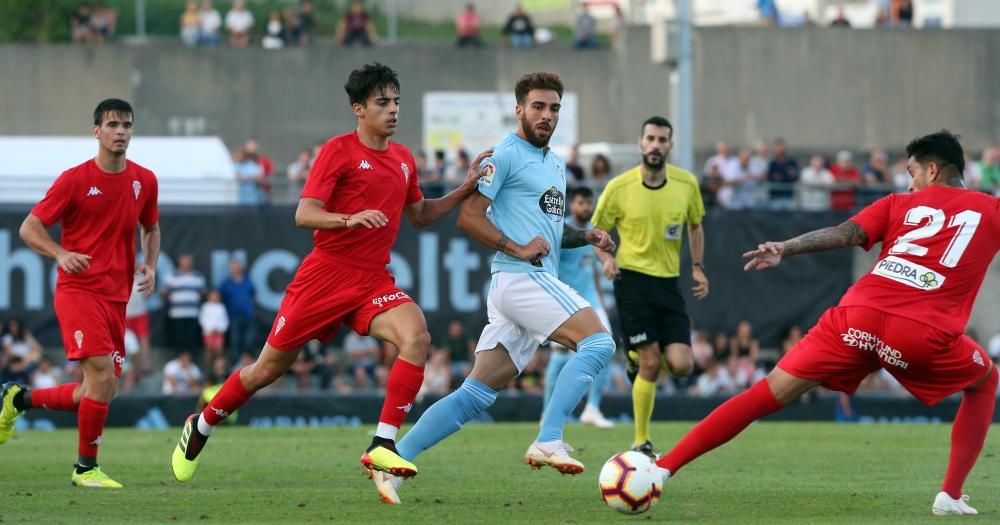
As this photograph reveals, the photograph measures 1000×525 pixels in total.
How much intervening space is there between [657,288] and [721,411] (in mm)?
4382

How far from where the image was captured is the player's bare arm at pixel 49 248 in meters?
9.74

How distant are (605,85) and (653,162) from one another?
19687 millimetres

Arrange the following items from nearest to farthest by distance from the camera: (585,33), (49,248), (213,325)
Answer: (49,248), (213,325), (585,33)

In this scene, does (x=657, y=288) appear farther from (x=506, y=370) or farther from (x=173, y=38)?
(x=173, y=38)

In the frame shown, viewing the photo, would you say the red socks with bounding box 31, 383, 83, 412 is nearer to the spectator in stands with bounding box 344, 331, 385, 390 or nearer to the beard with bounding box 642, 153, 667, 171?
the beard with bounding box 642, 153, 667, 171

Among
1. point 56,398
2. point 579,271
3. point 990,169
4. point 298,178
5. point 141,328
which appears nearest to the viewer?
point 56,398

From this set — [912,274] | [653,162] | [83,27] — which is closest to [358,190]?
[912,274]

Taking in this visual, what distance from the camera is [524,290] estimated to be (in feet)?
29.5

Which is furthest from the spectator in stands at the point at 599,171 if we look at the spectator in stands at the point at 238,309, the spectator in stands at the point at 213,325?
the spectator in stands at the point at 213,325

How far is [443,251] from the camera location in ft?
73.1

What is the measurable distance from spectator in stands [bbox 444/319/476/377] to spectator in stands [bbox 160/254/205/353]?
11.4 feet

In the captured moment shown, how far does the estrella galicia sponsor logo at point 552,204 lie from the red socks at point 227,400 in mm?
2131

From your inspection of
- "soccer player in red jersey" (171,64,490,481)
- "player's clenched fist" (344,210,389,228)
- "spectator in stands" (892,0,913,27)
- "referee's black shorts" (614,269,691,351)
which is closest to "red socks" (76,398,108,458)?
"soccer player in red jersey" (171,64,490,481)

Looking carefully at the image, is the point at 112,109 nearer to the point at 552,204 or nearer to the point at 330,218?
the point at 330,218
